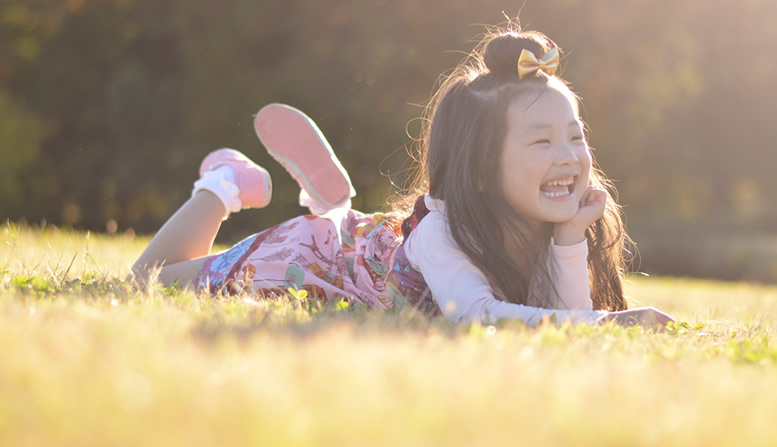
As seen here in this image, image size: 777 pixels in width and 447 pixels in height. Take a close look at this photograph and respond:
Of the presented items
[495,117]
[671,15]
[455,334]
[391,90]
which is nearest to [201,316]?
[455,334]

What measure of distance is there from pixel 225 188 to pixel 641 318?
2267 mm

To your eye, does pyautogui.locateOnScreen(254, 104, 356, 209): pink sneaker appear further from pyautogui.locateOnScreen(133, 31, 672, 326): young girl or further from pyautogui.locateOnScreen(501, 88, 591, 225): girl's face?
pyautogui.locateOnScreen(501, 88, 591, 225): girl's face

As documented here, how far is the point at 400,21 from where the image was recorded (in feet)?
52.6

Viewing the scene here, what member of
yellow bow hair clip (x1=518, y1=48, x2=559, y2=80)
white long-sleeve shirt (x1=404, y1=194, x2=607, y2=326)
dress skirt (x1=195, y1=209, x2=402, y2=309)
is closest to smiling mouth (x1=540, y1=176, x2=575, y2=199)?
white long-sleeve shirt (x1=404, y1=194, x2=607, y2=326)

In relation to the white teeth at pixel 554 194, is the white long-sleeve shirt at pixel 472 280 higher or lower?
lower

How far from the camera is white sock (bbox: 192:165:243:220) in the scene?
4.04 m

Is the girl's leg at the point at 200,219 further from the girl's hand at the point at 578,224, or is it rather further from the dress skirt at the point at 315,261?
the girl's hand at the point at 578,224

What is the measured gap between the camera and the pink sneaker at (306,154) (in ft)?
13.2

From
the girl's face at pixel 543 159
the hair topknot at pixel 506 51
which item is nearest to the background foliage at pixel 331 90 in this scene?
the hair topknot at pixel 506 51

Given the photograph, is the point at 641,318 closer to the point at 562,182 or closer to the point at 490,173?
the point at 562,182

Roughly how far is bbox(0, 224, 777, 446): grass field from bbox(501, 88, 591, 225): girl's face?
105 centimetres

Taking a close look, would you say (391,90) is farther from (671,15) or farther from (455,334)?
(455,334)

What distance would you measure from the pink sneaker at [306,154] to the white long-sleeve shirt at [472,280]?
0.91 meters

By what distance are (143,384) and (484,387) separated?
597 mm
